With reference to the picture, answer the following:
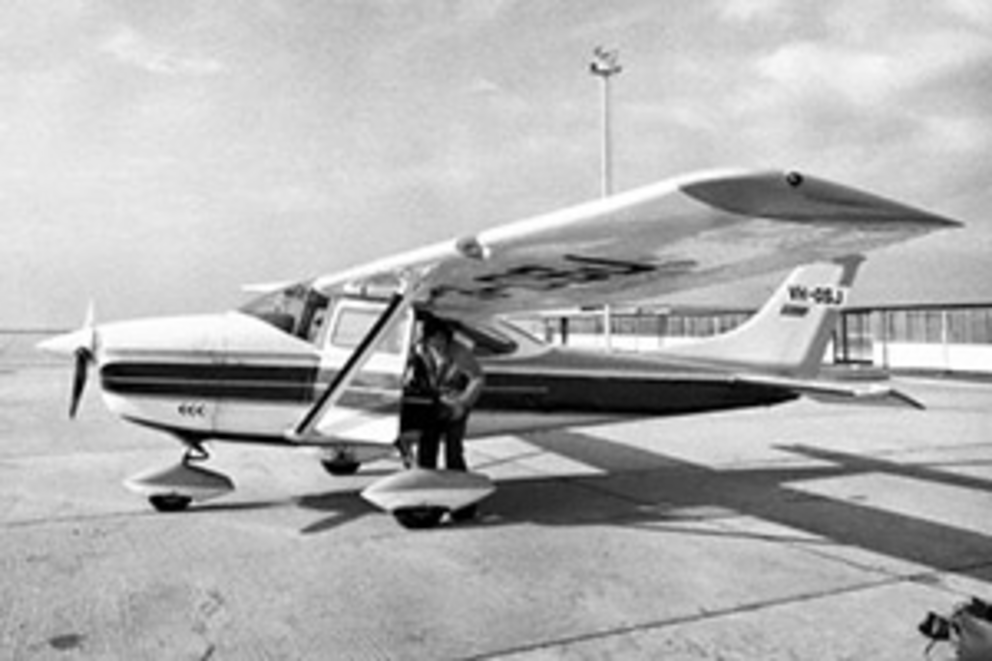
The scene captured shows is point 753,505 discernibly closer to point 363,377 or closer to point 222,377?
point 363,377

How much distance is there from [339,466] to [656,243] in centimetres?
437

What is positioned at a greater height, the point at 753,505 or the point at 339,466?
the point at 339,466

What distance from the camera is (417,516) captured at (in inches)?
215

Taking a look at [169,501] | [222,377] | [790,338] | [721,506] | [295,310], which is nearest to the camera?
[169,501]

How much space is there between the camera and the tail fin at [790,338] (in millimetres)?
7746

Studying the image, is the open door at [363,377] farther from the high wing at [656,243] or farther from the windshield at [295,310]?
the high wing at [656,243]

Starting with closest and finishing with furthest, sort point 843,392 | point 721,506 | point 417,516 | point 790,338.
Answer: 1. point 417,516
2. point 721,506
3. point 843,392
4. point 790,338

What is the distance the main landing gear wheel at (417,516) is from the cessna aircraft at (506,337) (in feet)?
0.04

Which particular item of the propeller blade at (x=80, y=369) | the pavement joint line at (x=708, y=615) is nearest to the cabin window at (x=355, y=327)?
the propeller blade at (x=80, y=369)

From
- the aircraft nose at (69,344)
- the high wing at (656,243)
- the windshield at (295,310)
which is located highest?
the high wing at (656,243)

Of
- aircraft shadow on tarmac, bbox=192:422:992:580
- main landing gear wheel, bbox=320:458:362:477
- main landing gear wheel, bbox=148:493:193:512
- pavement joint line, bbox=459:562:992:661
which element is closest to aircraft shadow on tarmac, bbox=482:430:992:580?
aircraft shadow on tarmac, bbox=192:422:992:580

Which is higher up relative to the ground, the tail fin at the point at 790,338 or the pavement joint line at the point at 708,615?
the tail fin at the point at 790,338

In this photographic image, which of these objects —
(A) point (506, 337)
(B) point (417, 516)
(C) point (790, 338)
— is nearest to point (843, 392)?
(C) point (790, 338)

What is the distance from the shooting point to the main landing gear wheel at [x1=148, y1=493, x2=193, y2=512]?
19.1 ft
